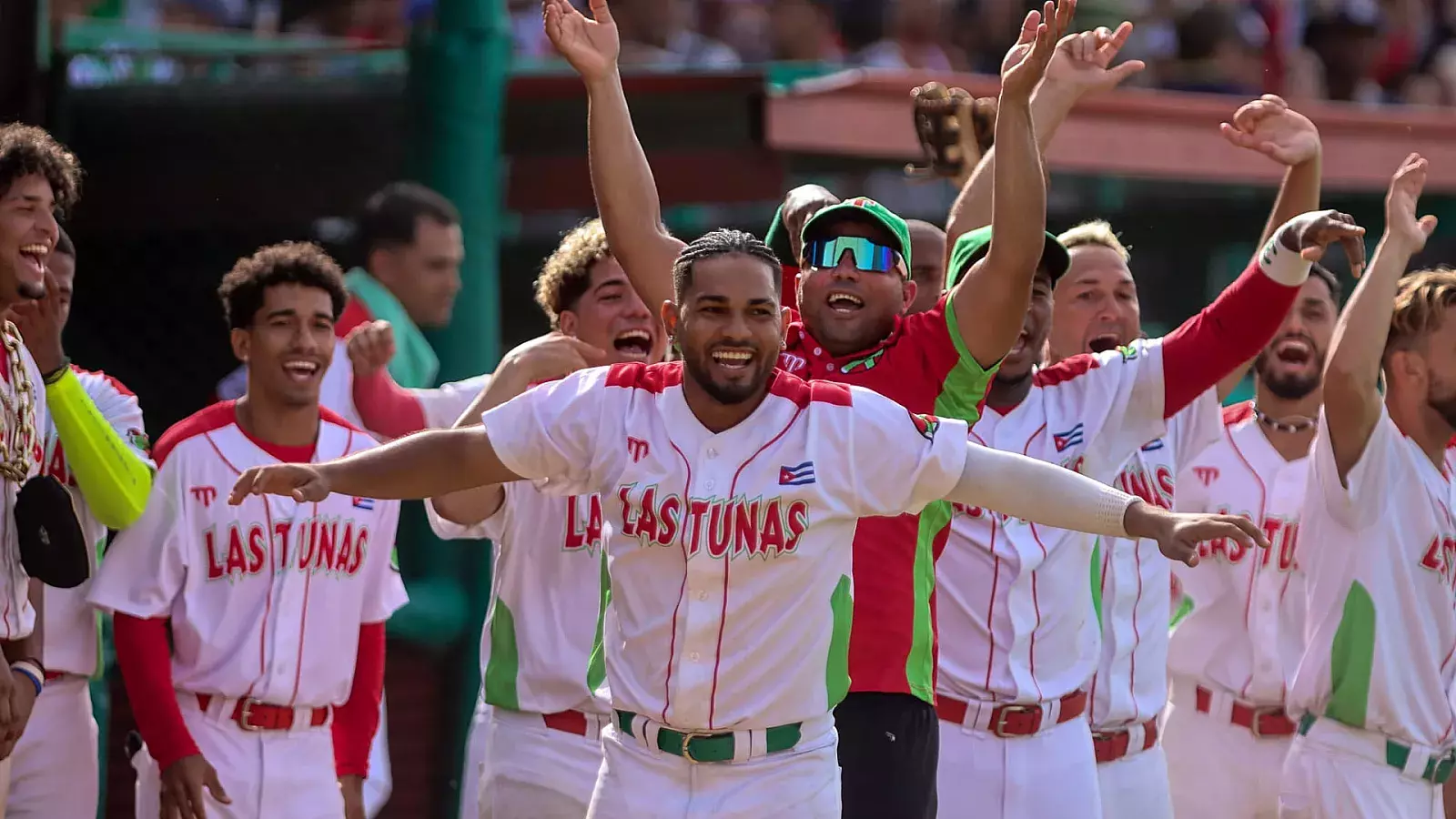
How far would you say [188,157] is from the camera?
733cm

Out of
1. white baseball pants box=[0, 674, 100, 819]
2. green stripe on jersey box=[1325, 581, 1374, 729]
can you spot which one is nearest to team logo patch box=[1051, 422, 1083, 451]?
green stripe on jersey box=[1325, 581, 1374, 729]

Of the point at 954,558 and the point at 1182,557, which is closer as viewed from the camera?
the point at 1182,557

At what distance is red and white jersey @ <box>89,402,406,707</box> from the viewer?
15.1 feet

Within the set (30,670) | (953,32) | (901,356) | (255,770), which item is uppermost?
(953,32)

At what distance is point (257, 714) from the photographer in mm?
4625

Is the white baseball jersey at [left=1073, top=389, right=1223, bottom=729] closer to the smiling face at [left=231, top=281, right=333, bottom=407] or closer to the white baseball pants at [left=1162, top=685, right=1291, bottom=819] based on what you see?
the white baseball pants at [left=1162, top=685, right=1291, bottom=819]

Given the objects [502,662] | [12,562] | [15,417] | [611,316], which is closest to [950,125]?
[611,316]

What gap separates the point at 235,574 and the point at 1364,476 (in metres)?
2.65

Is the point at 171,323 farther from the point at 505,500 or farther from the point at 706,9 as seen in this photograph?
the point at 706,9

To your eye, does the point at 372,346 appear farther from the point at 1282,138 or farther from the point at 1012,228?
the point at 1282,138

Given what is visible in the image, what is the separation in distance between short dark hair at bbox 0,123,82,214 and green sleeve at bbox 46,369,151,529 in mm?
435

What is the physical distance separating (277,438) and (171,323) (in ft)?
8.96

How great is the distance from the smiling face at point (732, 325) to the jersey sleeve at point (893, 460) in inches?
6.4

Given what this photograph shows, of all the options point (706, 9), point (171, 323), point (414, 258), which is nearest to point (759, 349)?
point (414, 258)
